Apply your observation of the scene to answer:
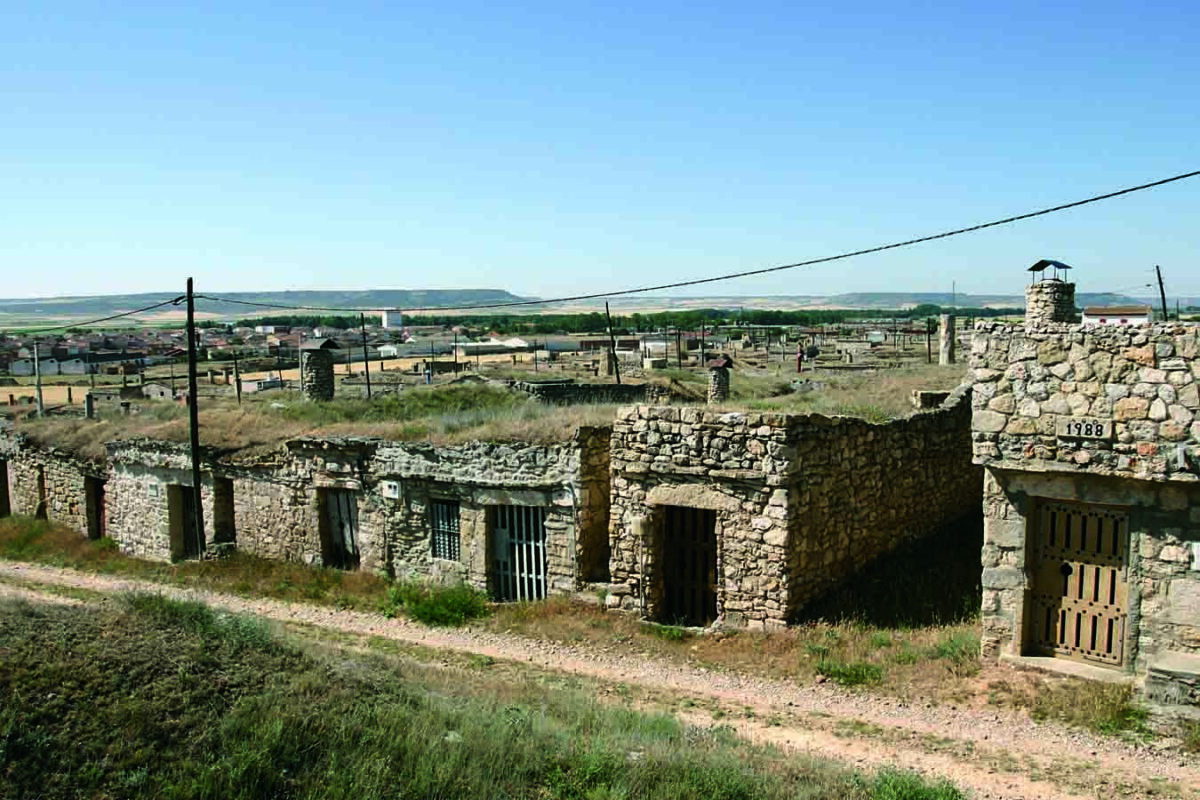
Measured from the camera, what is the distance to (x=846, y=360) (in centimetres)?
5597

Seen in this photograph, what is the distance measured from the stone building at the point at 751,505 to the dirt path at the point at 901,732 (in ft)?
4.56

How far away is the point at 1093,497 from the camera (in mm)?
10055

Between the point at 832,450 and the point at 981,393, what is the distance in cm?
281

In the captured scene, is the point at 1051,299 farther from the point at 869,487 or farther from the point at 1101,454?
the point at 1101,454

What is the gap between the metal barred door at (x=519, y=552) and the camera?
1535 centimetres

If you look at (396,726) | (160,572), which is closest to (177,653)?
(396,726)

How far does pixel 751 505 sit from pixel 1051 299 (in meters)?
8.58

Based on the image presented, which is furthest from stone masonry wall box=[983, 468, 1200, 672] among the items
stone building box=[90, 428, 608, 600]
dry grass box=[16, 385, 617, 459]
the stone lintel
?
dry grass box=[16, 385, 617, 459]

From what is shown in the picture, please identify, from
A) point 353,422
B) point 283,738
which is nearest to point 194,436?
point 353,422

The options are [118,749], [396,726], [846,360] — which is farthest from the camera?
[846,360]

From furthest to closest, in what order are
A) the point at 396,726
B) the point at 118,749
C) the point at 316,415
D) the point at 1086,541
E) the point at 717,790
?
the point at 316,415 → the point at 1086,541 → the point at 396,726 → the point at 717,790 → the point at 118,749

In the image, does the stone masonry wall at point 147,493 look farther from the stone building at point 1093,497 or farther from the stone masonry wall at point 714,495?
the stone building at point 1093,497

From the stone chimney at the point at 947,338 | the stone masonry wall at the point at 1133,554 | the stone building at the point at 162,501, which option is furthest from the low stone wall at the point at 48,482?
the stone chimney at the point at 947,338

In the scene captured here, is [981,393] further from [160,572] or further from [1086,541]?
[160,572]
